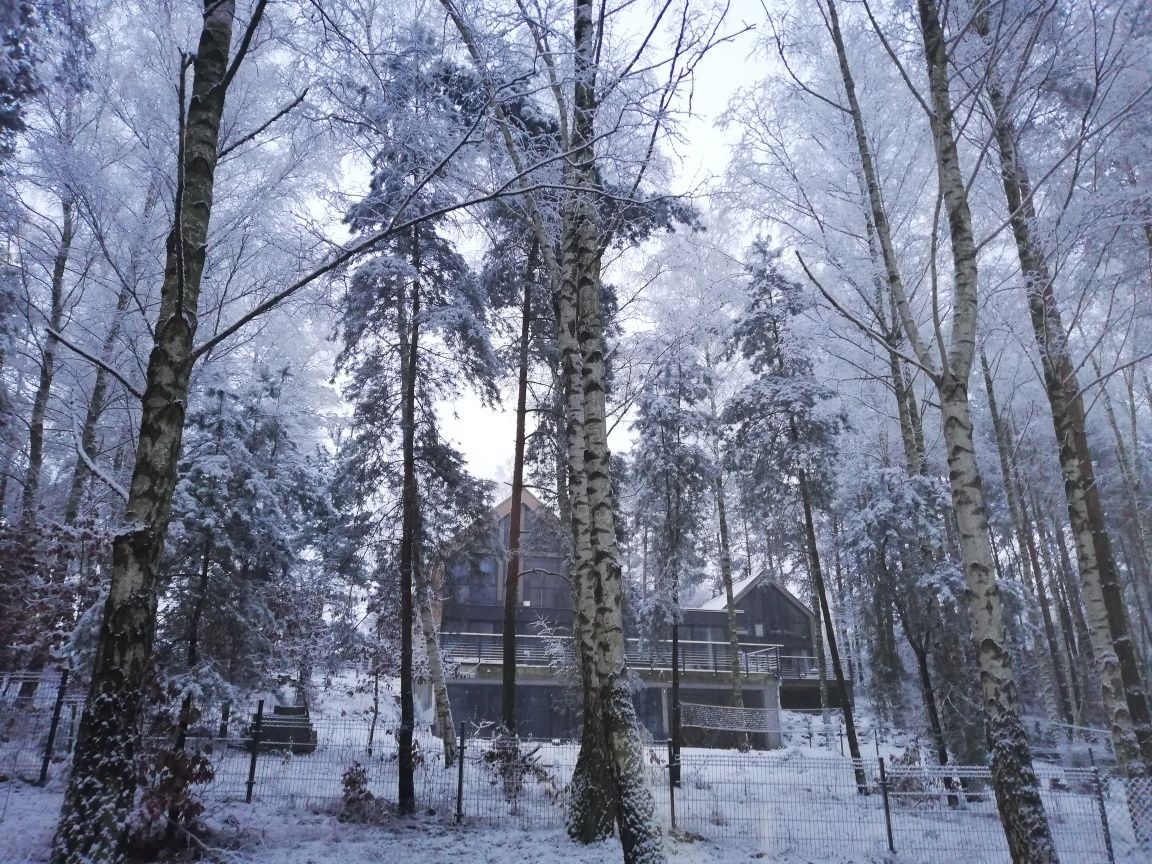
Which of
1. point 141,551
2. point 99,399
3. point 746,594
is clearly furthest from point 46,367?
point 746,594

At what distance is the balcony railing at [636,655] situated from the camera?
2211 cm

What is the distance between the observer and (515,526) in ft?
43.8

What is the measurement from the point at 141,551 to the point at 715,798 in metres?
8.77

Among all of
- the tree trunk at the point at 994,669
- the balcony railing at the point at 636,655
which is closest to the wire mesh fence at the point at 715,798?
the tree trunk at the point at 994,669

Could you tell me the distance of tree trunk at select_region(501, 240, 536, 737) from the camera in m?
11.7

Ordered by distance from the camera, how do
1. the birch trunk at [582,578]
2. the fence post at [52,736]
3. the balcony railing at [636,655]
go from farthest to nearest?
the balcony railing at [636,655] → the fence post at [52,736] → the birch trunk at [582,578]

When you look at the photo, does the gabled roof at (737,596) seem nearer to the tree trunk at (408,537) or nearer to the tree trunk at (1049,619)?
the tree trunk at (1049,619)

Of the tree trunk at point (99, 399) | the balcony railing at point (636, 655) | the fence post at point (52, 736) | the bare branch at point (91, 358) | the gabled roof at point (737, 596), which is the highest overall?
the tree trunk at point (99, 399)

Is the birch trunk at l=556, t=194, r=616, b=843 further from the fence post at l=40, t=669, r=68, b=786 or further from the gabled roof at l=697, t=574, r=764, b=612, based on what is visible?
the gabled roof at l=697, t=574, r=764, b=612

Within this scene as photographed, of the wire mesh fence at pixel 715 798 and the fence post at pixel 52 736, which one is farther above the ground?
the fence post at pixel 52 736

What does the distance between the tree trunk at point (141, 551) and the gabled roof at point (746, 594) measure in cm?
2620

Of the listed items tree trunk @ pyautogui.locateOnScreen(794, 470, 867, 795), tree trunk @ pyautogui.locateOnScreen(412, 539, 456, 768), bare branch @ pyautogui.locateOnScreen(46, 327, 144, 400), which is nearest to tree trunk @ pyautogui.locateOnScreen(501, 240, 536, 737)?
tree trunk @ pyautogui.locateOnScreen(412, 539, 456, 768)

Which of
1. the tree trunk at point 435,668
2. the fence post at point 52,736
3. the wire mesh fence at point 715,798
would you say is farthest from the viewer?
the tree trunk at point 435,668

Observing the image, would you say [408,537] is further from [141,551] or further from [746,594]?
[746,594]
